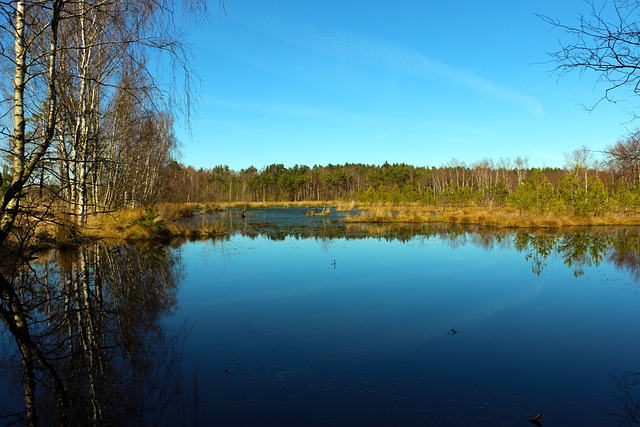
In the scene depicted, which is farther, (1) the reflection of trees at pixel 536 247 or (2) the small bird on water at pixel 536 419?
(1) the reflection of trees at pixel 536 247

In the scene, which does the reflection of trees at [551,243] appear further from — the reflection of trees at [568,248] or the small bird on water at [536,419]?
the small bird on water at [536,419]

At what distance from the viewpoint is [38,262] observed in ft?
38.2

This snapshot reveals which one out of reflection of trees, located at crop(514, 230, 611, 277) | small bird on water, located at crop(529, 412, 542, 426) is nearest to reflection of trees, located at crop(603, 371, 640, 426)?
small bird on water, located at crop(529, 412, 542, 426)

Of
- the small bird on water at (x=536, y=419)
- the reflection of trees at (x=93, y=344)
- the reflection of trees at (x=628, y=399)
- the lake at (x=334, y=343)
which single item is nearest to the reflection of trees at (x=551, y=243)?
the lake at (x=334, y=343)

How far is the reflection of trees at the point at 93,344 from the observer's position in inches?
157

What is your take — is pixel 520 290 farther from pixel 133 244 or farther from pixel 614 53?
pixel 133 244

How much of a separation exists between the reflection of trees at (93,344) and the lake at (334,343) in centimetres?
3

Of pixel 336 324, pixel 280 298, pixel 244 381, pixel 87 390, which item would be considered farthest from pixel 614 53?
pixel 280 298

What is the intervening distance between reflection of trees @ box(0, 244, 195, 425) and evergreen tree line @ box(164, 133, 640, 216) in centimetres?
525

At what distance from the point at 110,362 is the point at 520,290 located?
8.93m

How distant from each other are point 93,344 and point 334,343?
3.40 m

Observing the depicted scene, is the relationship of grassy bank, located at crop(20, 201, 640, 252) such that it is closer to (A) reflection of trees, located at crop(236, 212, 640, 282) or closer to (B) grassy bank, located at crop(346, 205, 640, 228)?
(B) grassy bank, located at crop(346, 205, 640, 228)

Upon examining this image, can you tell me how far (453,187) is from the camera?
53.4 m

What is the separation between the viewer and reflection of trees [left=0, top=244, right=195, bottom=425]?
3.99 meters
